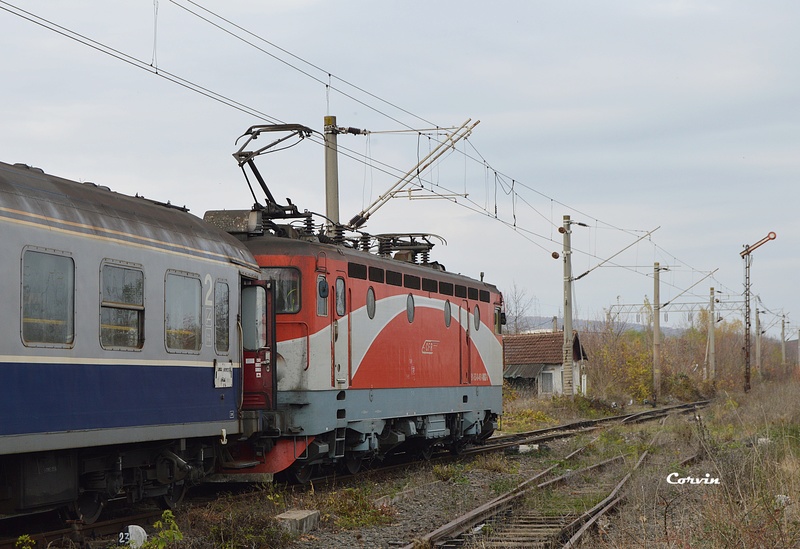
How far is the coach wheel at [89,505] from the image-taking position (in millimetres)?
10672

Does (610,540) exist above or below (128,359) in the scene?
below

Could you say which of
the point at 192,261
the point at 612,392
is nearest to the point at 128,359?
the point at 192,261

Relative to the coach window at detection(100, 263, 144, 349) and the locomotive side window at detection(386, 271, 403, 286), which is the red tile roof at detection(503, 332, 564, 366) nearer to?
the locomotive side window at detection(386, 271, 403, 286)

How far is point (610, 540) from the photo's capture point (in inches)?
395

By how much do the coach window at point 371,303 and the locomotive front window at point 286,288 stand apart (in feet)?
6.67

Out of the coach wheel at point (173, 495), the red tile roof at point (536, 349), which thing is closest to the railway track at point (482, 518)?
the coach wheel at point (173, 495)

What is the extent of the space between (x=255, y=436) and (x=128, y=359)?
12.0 feet

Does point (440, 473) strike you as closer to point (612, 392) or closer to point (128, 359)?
point (128, 359)

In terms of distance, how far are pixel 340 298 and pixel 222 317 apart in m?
3.25

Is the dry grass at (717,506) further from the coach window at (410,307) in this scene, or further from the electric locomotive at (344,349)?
the coach window at (410,307)

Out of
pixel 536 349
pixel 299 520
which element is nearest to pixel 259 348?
pixel 299 520

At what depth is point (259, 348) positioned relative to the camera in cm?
1371

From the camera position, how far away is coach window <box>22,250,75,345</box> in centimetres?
910

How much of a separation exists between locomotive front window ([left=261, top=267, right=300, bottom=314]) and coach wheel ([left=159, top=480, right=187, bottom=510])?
124 inches
